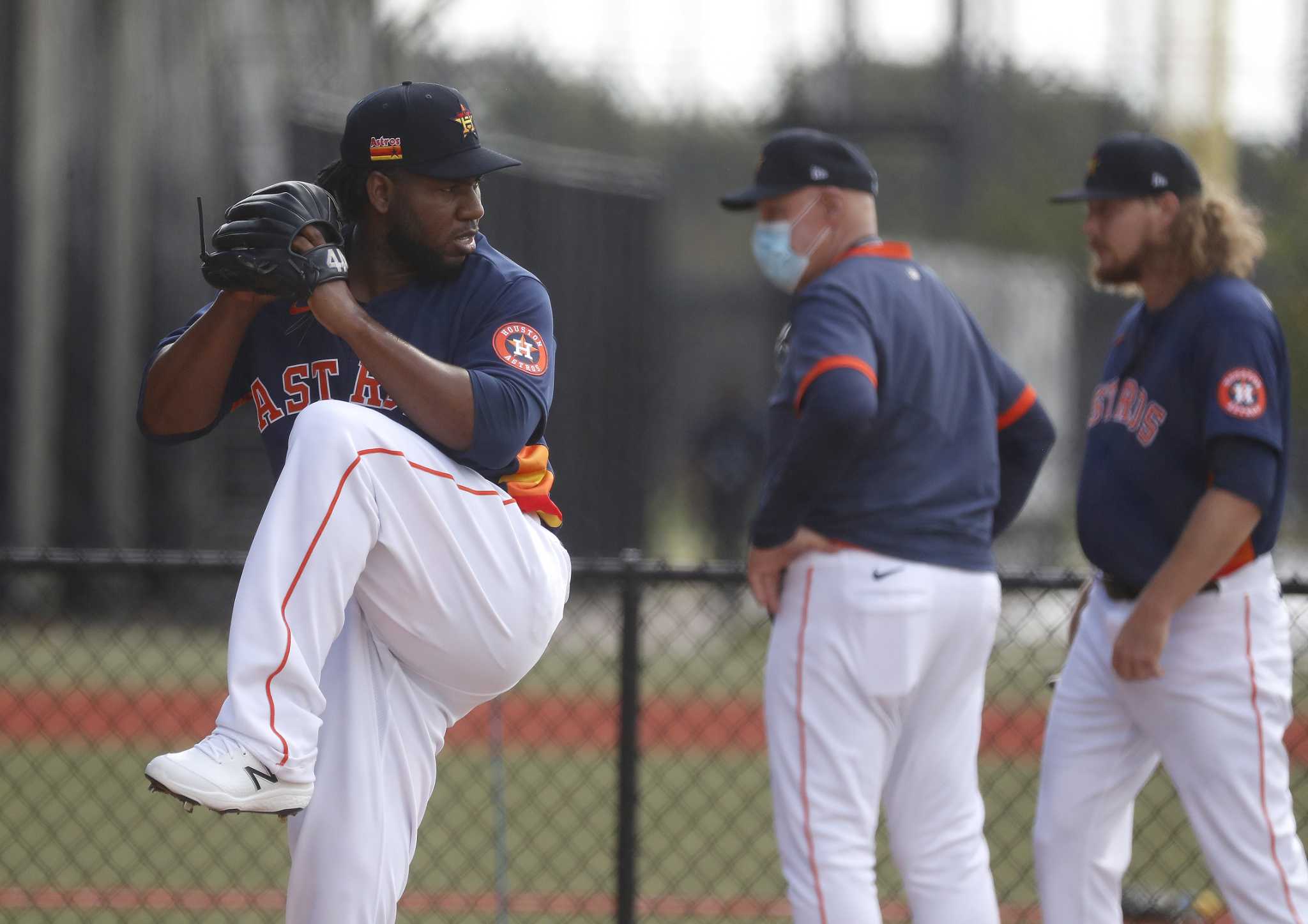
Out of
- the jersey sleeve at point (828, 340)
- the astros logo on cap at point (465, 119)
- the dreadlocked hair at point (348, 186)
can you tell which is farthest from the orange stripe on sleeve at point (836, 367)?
the dreadlocked hair at point (348, 186)

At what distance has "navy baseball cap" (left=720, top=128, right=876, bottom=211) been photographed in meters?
3.54

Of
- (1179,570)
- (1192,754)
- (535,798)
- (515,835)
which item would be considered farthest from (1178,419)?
(535,798)

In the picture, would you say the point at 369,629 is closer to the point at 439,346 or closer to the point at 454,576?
the point at 454,576

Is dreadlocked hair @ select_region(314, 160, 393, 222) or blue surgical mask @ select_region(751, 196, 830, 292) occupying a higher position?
dreadlocked hair @ select_region(314, 160, 393, 222)

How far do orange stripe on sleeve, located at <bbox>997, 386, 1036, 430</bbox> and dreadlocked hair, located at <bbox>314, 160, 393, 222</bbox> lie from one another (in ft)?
5.30

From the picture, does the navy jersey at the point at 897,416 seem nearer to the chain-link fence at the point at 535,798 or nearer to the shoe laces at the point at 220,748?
the chain-link fence at the point at 535,798

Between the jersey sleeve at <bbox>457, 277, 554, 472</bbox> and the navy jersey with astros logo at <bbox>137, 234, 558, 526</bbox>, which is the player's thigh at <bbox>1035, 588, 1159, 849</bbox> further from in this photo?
the jersey sleeve at <bbox>457, 277, 554, 472</bbox>

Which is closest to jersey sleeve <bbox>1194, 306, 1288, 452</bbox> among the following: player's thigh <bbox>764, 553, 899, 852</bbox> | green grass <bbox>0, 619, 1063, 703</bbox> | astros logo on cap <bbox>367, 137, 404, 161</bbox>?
player's thigh <bbox>764, 553, 899, 852</bbox>

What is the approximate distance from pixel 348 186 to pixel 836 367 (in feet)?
3.50

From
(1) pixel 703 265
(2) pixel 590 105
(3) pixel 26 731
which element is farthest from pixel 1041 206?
(3) pixel 26 731

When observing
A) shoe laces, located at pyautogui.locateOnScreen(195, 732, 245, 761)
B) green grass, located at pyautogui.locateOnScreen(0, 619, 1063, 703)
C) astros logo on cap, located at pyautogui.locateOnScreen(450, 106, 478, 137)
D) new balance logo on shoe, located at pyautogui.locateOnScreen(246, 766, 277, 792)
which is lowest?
green grass, located at pyautogui.locateOnScreen(0, 619, 1063, 703)

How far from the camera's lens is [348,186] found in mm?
3139

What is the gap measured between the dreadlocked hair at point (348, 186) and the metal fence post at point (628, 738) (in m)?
1.36

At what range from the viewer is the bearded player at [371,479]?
104 inches
